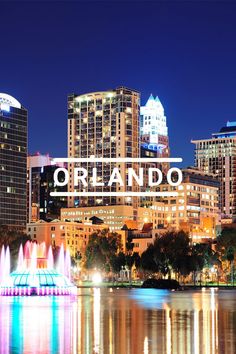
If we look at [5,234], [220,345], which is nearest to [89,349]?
[220,345]

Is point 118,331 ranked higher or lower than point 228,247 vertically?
lower

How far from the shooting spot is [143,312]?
62719mm

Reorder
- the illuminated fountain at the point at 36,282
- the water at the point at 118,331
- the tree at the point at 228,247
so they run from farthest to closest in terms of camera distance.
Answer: the tree at the point at 228,247, the illuminated fountain at the point at 36,282, the water at the point at 118,331

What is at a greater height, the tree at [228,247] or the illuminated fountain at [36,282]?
the tree at [228,247]

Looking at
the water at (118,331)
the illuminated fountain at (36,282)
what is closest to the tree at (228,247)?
the illuminated fountain at (36,282)

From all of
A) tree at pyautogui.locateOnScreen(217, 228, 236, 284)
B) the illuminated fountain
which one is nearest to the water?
the illuminated fountain

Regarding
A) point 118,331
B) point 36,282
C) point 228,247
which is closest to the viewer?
point 118,331

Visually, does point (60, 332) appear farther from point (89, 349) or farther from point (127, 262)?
point (127, 262)

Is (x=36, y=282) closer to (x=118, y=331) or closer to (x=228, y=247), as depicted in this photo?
(x=118, y=331)

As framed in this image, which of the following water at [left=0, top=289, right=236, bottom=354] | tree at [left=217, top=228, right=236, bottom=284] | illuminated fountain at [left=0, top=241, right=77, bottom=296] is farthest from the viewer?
tree at [left=217, top=228, right=236, bottom=284]

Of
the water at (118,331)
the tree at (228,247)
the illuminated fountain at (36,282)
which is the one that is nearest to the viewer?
the water at (118,331)

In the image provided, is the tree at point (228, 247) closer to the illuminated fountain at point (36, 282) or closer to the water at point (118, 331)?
the illuminated fountain at point (36, 282)

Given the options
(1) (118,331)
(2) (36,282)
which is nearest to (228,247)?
(2) (36,282)

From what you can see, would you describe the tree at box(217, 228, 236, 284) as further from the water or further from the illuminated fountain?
the water
